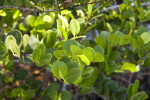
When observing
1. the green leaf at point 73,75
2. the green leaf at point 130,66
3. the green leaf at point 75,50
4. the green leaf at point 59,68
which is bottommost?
the green leaf at point 130,66

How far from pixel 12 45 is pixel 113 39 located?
18.5 inches

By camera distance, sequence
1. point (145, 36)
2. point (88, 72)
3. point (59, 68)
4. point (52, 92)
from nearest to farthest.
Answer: point (59, 68), point (88, 72), point (145, 36), point (52, 92)

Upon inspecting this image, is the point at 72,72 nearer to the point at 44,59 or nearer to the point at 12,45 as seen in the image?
the point at 44,59

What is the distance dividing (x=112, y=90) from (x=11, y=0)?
624mm

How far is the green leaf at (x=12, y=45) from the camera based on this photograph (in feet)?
2.11

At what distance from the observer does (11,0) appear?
829 mm

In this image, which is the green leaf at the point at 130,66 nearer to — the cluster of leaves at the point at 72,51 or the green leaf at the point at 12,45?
the cluster of leaves at the point at 72,51

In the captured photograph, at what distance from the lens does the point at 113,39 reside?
3.02 ft

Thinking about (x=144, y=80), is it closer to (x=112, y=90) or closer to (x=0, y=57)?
(x=112, y=90)

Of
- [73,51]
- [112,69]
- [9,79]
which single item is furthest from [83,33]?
[9,79]

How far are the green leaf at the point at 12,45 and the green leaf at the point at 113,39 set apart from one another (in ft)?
1.41

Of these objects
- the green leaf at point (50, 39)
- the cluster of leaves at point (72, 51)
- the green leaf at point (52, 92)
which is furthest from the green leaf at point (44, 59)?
the green leaf at point (52, 92)

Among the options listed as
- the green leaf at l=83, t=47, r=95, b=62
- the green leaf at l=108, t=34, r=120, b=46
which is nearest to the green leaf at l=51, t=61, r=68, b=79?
the green leaf at l=83, t=47, r=95, b=62

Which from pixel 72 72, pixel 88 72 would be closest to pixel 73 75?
pixel 72 72
